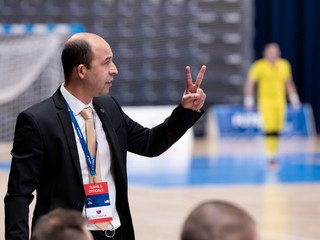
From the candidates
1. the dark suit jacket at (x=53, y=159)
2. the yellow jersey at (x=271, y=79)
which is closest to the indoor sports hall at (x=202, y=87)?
the yellow jersey at (x=271, y=79)

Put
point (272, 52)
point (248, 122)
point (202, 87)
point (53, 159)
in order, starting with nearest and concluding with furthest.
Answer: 1. point (53, 159)
2. point (272, 52)
3. point (202, 87)
4. point (248, 122)

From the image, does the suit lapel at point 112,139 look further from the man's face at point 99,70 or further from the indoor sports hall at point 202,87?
the indoor sports hall at point 202,87

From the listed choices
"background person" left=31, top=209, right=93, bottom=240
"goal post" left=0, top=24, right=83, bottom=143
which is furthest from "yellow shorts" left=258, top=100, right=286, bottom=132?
"background person" left=31, top=209, right=93, bottom=240

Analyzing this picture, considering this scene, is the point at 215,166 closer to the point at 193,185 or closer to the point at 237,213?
the point at 193,185

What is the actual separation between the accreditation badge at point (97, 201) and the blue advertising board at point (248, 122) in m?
22.0

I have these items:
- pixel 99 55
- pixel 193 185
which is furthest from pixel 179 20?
pixel 99 55

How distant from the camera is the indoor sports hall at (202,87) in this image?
40.9 feet

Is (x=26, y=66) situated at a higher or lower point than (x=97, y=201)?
lower

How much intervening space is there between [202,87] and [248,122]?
1721mm

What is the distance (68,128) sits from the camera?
4.58m

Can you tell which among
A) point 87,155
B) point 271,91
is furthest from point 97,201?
point 271,91

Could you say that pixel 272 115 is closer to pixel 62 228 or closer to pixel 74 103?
pixel 74 103

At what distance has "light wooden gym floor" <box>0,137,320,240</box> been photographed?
9883 mm

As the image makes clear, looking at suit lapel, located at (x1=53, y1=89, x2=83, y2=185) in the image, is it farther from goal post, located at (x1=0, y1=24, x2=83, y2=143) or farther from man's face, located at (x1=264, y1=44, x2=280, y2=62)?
man's face, located at (x1=264, y1=44, x2=280, y2=62)
